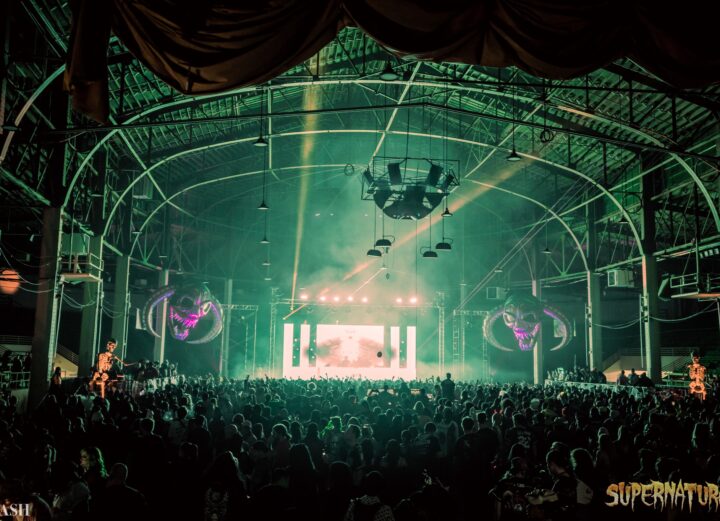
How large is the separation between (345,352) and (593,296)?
1216 centimetres

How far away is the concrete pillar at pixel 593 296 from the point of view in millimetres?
24781

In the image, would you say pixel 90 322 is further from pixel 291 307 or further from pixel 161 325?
pixel 291 307

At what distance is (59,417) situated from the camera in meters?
9.02

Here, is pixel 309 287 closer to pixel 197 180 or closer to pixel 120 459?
Result: pixel 197 180

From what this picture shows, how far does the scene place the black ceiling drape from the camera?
12.5 feet

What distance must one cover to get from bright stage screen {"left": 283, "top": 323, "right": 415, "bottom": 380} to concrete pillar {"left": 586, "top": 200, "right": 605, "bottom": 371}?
9.72 m

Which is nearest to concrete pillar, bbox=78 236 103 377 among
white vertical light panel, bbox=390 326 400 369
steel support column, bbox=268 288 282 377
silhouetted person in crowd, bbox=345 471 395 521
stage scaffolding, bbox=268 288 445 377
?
steel support column, bbox=268 288 282 377

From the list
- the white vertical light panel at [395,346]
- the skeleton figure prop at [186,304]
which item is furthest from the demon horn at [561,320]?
the skeleton figure prop at [186,304]

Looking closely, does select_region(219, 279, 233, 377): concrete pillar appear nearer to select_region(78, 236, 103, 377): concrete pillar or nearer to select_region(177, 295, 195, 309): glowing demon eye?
select_region(177, 295, 195, 309): glowing demon eye

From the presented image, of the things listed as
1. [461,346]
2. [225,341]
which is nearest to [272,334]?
[225,341]

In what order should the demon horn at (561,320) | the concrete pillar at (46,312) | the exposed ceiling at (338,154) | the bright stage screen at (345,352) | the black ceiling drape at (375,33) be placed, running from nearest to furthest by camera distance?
1. the black ceiling drape at (375,33)
2. the concrete pillar at (46,312)
3. the exposed ceiling at (338,154)
4. the demon horn at (561,320)
5. the bright stage screen at (345,352)

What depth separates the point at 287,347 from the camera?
102ft

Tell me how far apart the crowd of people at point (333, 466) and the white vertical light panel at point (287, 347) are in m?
19.7

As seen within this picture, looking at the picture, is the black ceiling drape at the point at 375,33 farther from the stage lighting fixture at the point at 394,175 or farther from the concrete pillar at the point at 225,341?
the concrete pillar at the point at 225,341
